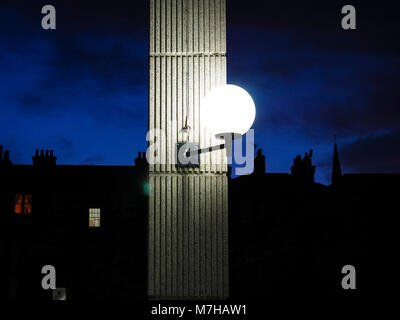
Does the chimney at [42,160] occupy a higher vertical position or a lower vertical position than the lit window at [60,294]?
higher

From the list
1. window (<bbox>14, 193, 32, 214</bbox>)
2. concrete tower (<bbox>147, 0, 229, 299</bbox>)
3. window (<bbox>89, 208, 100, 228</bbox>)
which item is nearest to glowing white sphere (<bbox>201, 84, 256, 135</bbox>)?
concrete tower (<bbox>147, 0, 229, 299</bbox>)

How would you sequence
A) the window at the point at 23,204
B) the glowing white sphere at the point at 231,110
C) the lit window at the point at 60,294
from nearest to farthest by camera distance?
the glowing white sphere at the point at 231,110 < the lit window at the point at 60,294 < the window at the point at 23,204

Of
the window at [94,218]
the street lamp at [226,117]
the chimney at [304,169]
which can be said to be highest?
the chimney at [304,169]

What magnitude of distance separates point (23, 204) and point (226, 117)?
26.9m

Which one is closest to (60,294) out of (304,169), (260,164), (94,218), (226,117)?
(94,218)

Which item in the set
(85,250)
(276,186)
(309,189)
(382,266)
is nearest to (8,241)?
(85,250)

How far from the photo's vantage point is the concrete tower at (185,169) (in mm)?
3260

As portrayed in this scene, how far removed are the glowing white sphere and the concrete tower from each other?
0.14 m

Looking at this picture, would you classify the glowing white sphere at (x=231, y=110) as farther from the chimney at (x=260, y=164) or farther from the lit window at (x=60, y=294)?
the lit window at (x=60, y=294)

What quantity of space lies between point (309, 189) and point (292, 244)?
4281 millimetres

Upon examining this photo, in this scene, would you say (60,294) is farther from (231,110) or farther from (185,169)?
(231,110)

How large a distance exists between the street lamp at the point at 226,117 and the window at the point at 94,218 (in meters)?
25.4

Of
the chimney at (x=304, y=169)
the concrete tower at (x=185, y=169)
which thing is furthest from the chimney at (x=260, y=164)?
the concrete tower at (x=185, y=169)
